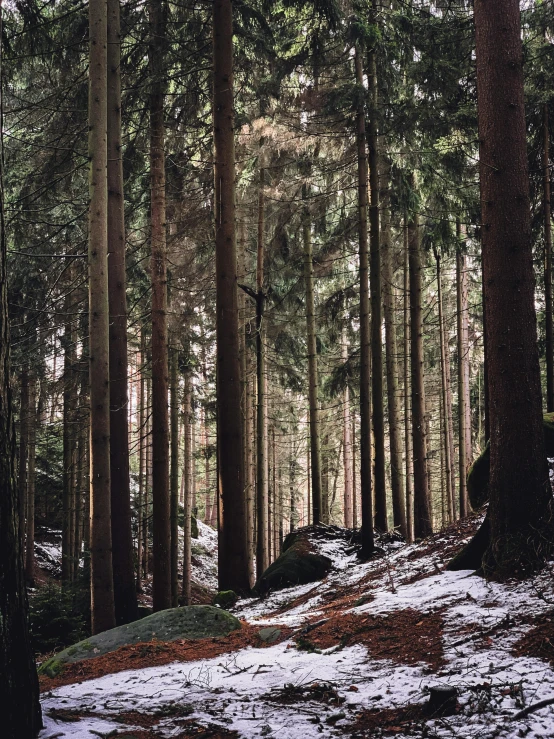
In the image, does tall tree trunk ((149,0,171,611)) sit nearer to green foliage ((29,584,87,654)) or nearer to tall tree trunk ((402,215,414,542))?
green foliage ((29,584,87,654))

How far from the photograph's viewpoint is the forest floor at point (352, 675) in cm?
349

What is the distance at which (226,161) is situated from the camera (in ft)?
36.5

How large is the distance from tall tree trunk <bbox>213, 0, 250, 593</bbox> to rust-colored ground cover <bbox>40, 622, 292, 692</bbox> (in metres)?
4.06

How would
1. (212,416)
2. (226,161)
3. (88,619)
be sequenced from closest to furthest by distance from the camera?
1. (226,161)
2. (88,619)
3. (212,416)

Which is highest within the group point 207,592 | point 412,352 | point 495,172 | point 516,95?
point 516,95

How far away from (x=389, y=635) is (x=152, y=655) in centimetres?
227

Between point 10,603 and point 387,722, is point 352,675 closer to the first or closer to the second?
point 387,722

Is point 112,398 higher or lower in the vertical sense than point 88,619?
higher

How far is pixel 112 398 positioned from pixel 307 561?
5.55 meters

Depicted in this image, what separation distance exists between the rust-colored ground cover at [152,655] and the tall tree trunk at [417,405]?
883cm

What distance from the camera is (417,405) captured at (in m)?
15.1

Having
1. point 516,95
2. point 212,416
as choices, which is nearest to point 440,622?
point 516,95

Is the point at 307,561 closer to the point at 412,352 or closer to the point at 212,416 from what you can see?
the point at 412,352

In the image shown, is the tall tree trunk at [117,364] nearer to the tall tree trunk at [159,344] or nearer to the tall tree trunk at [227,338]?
the tall tree trunk at [159,344]
